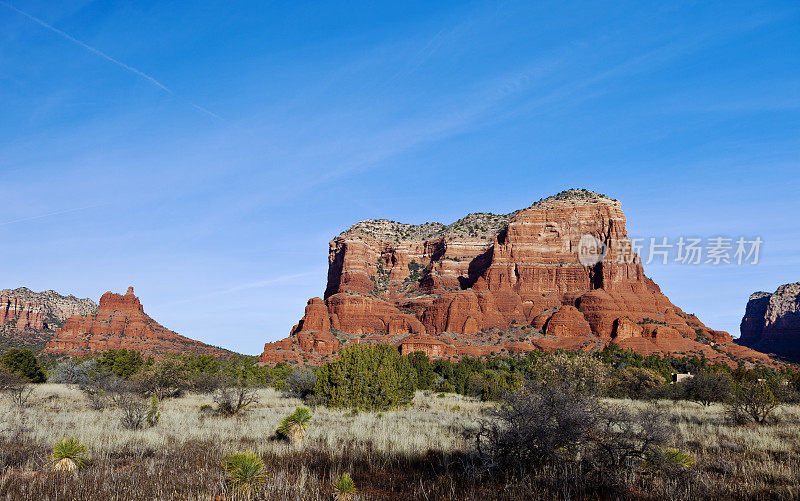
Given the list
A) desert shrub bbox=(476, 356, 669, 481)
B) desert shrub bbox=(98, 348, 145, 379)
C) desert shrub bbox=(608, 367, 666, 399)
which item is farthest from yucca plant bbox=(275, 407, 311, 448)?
desert shrub bbox=(98, 348, 145, 379)

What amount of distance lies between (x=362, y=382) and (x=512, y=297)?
103 metres

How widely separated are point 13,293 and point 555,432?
699ft

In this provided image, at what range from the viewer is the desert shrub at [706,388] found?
105 feet

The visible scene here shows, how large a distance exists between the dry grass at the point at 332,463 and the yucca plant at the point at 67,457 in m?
0.25

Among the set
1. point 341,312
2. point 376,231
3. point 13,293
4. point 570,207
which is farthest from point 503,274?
point 13,293

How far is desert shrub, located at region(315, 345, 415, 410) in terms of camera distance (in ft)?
85.0

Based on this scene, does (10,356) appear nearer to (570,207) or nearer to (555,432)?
(555,432)

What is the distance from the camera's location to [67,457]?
961 centimetres

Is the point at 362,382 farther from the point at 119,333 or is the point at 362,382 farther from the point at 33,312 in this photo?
the point at 33,312

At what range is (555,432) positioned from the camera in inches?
348

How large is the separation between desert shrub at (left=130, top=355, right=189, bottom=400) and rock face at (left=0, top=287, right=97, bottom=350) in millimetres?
122573

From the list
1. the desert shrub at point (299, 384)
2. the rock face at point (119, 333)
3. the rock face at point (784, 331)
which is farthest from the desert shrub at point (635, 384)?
the rock face at point (784, 331)

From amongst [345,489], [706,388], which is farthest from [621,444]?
[706,388]

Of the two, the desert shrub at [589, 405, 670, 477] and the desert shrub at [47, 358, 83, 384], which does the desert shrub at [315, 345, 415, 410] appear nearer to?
the desert shrub at [589, 405, 670, 477]
